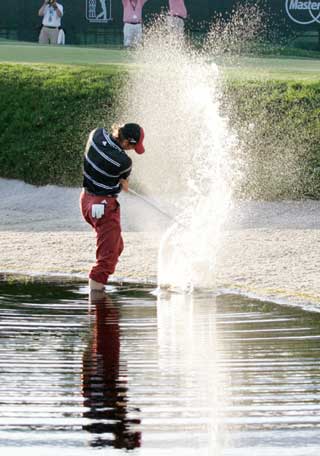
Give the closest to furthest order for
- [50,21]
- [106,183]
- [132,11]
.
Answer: [106,183], [132,11], [50,21]

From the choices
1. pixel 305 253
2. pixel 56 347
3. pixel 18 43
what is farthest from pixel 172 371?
pixel 18 43

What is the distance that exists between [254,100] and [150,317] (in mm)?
8878

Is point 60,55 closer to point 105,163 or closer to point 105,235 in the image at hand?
point 105,235

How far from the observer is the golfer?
453 inches

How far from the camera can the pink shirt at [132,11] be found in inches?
1177

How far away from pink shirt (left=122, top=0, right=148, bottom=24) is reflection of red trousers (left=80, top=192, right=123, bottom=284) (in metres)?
18.5

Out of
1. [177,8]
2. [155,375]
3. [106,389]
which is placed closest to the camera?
[106,389]

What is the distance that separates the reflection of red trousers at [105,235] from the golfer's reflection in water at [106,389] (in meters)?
0.99

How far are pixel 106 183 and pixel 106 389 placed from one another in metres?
3.70

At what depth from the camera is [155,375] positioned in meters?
8.54

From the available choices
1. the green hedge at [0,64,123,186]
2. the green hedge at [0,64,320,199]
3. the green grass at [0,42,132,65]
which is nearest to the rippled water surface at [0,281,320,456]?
the green hedge at [0,64,320,199]

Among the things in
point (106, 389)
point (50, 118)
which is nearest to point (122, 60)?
point (50, 118)

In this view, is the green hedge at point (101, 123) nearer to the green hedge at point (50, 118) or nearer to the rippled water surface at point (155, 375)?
the green hedge at point (50, 118)

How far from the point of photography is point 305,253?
44.3ft
